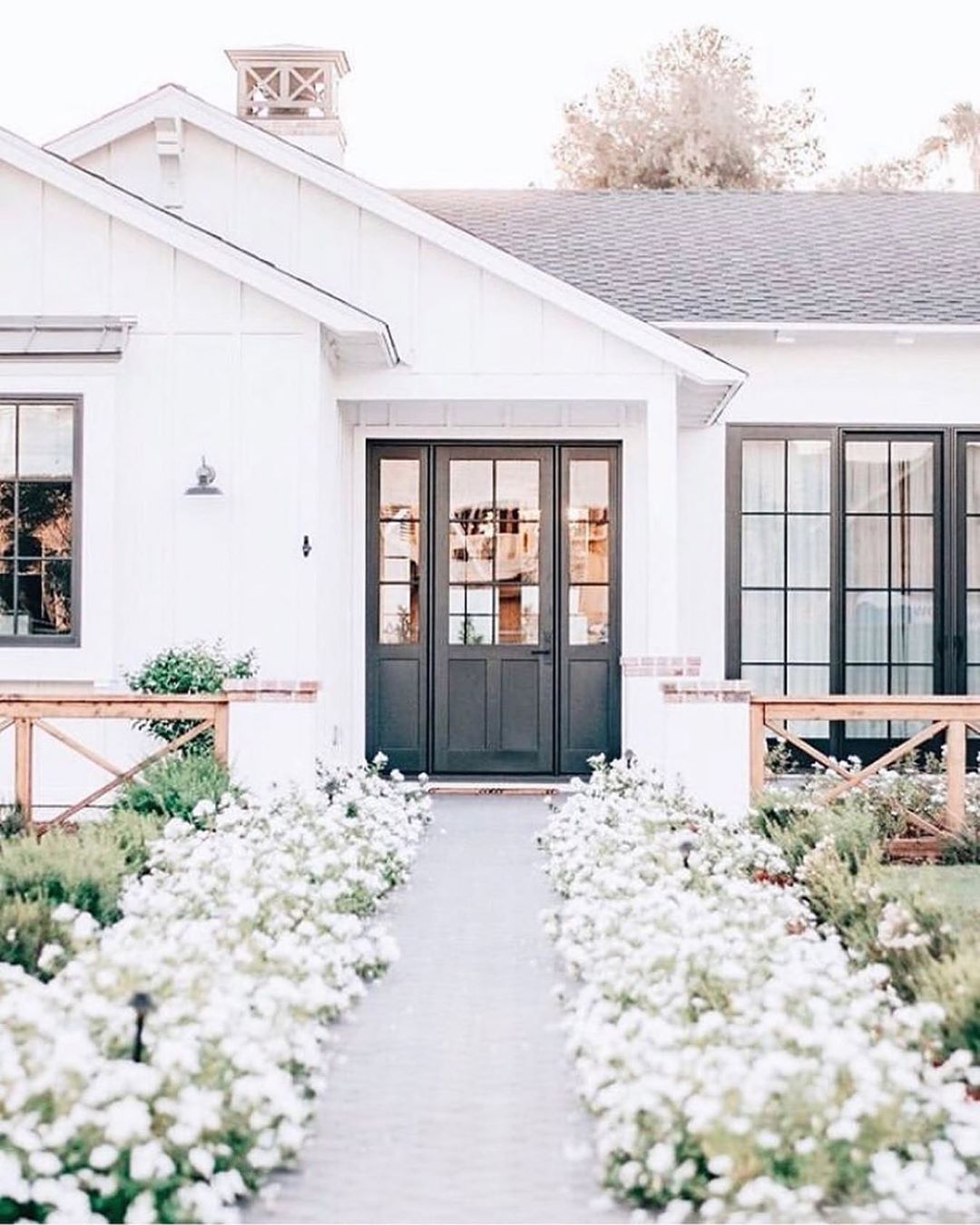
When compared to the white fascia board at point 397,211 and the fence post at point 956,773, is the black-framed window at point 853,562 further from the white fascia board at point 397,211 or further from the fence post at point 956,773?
the fence post at point 956,773

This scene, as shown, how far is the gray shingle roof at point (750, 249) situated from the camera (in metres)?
15.1

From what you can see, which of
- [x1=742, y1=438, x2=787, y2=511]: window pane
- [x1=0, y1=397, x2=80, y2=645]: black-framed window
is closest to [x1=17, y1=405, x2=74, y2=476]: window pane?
[x1=0, y1=397, x2=80, y2=645]: black-framed window

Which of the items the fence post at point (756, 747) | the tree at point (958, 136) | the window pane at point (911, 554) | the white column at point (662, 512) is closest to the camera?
the fence post at point (756, 747)

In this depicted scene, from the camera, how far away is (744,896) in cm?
771

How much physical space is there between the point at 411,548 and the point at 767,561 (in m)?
3.01

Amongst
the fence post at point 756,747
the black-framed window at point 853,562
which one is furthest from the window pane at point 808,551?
the fence post at point 756,747

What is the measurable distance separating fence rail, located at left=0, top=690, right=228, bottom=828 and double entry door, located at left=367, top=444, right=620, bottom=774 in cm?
358

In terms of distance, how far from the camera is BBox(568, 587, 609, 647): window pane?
14.4 m

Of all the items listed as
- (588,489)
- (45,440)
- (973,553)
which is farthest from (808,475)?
(45,440)

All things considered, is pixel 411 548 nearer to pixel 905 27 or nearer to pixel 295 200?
pixel 295 200

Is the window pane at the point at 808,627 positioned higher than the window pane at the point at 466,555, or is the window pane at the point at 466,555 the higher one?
the window pane at the point at 466,555

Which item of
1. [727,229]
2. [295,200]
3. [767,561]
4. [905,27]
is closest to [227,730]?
[295,200]

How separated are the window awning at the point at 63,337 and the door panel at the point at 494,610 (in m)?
3.26

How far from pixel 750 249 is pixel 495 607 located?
4561mm
